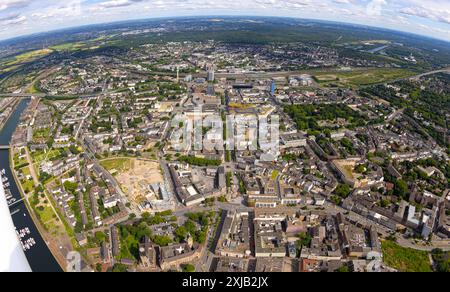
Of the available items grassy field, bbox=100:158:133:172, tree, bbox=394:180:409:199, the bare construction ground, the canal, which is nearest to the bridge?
the canal

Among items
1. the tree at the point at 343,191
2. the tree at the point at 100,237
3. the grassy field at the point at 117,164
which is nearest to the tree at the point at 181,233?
the tree at the point at 100,237

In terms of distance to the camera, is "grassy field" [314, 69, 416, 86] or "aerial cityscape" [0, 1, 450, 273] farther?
"grassy field" [314, 69, 416, 86]

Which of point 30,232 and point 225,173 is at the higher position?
point 225,173

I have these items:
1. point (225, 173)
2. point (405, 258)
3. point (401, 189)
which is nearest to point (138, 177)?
point (225, 173)

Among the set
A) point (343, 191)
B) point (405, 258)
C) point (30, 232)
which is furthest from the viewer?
point (343, 191)

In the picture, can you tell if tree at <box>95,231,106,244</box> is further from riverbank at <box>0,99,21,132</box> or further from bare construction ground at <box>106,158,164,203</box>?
riverbank at <box>0,99,21,132</box>

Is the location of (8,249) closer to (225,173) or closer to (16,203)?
(225,173)
